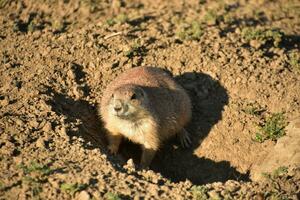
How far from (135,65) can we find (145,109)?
1.56m

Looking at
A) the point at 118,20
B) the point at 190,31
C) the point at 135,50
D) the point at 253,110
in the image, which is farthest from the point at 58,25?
the point at 253,110

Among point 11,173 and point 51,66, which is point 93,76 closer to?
point 51,66

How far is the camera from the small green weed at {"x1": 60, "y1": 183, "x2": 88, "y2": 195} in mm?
5336

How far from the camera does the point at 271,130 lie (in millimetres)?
7230

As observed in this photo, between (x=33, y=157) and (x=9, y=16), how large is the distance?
13.8 ft

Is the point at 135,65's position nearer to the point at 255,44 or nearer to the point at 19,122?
the point at 255,44

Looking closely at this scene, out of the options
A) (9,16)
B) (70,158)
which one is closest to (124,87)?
(70,158)

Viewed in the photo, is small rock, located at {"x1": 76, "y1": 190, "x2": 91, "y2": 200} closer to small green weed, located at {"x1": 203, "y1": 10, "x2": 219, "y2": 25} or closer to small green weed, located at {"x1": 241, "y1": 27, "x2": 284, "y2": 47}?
small green weed, located at {"x1": 241, "y1": 27, "x2": 284, "y2": 47}

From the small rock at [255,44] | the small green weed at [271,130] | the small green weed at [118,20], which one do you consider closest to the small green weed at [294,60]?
the small rock at [255,44]

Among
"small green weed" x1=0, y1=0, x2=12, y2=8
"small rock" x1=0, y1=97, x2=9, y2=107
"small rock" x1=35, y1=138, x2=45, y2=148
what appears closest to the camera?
"small rock" x1=35, y1=138, x2=45, y2=148

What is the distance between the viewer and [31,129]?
6.32m

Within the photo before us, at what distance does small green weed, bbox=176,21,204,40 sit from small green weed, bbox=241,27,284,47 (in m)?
0.78

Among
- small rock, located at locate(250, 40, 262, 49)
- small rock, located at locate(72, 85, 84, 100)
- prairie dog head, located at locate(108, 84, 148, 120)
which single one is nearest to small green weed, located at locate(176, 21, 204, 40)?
small rock, located at locate(250, 40, 262, 49)

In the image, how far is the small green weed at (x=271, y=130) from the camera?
7.21m
